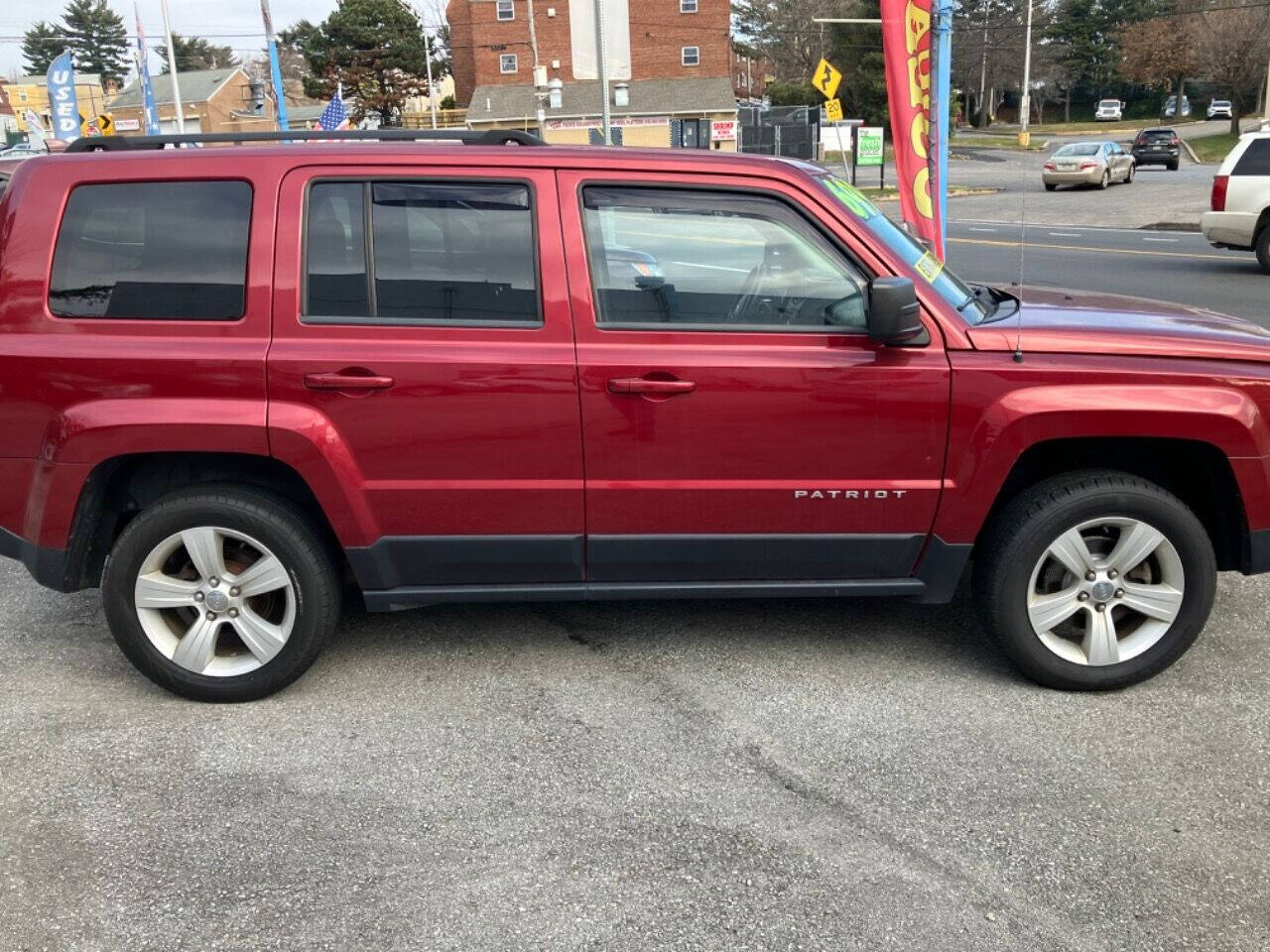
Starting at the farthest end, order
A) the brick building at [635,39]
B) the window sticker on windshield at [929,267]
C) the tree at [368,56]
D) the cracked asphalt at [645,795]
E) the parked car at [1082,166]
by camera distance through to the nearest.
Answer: the tree at [368,56]
the brick building at [635,39]
the parked car at [1082,166]
the window sticker on windshield at [929,267]
the cracked asphalt at [645,795]

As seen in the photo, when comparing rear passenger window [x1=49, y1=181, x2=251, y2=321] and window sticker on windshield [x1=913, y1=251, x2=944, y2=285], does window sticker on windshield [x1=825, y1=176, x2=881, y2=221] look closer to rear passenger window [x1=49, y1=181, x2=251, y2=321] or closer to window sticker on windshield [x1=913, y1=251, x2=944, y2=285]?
window sticker on windshield [x1=913, y1=251, x2=944, y2=285]

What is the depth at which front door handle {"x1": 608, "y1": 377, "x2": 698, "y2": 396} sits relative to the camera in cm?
368

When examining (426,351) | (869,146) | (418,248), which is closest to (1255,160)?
(418,248)

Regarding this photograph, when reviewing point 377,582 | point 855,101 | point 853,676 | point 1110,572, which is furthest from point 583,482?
Answer: point 855,101

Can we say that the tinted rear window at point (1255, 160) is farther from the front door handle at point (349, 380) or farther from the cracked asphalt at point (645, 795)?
the front door handle at point (349, 380)

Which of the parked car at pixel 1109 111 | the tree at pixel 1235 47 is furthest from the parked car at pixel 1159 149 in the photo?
the parked car at pixel 1109 111

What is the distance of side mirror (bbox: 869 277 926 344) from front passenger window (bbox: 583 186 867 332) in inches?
7.3

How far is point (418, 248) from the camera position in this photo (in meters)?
3.76

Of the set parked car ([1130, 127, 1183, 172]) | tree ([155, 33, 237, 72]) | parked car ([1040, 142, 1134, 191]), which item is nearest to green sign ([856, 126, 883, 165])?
parked car ([1040, 142, 1134, 191])

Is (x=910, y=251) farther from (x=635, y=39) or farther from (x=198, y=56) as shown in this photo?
(x=198, y=56)

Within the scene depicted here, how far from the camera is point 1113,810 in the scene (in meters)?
3.21

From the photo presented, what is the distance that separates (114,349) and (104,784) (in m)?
1.41

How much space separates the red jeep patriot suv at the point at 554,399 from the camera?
3.70 meters

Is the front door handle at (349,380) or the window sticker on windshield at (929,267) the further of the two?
the window sticker on windshield at (929,267)
